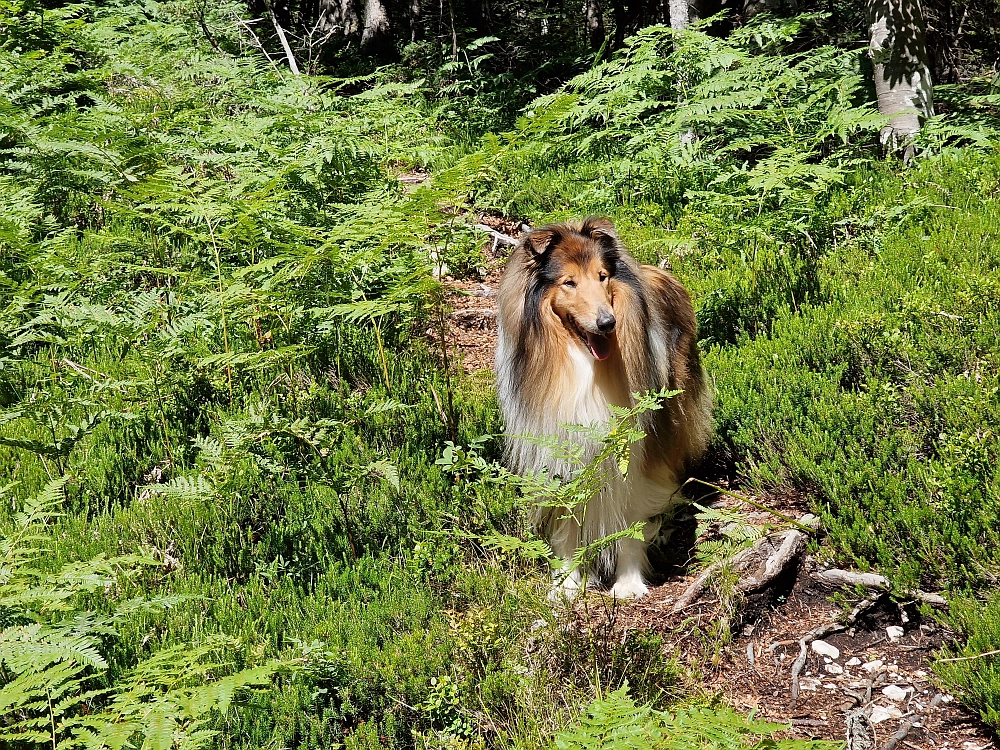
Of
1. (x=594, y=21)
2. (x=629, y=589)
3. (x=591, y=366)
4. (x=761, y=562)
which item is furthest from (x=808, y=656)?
(x=594, y=21)

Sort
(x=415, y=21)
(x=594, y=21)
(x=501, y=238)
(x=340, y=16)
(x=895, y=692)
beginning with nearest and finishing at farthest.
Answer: (x=895, y=692) < (x=501, y=238) < (x=594, y=21) < (x=415, y=21) < (x=340, y=16)

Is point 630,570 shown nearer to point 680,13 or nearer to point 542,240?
point 542,240

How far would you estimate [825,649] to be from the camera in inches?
144

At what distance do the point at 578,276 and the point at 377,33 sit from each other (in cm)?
1018

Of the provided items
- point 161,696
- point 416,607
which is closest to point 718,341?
point 416,607

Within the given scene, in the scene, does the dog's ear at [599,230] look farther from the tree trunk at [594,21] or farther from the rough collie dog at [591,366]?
the tree trunk at [594,21]

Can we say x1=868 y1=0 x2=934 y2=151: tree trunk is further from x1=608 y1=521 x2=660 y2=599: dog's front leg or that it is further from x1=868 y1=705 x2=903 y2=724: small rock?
x1=868 y1=705 x2=903 y2=724: small rock

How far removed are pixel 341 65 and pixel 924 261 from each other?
949cm

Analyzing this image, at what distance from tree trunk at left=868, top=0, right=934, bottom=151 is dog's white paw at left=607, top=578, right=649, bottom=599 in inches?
184

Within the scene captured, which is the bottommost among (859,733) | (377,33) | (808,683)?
(808,683)

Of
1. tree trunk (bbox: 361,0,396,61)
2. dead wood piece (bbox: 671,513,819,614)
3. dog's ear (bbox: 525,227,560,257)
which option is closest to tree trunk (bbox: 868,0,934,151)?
dead wood piece (bbox: 671,513,819,614)

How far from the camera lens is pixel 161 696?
291 cm

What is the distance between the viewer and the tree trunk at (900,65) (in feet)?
22.0

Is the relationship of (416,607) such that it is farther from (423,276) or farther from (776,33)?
(776,33)
